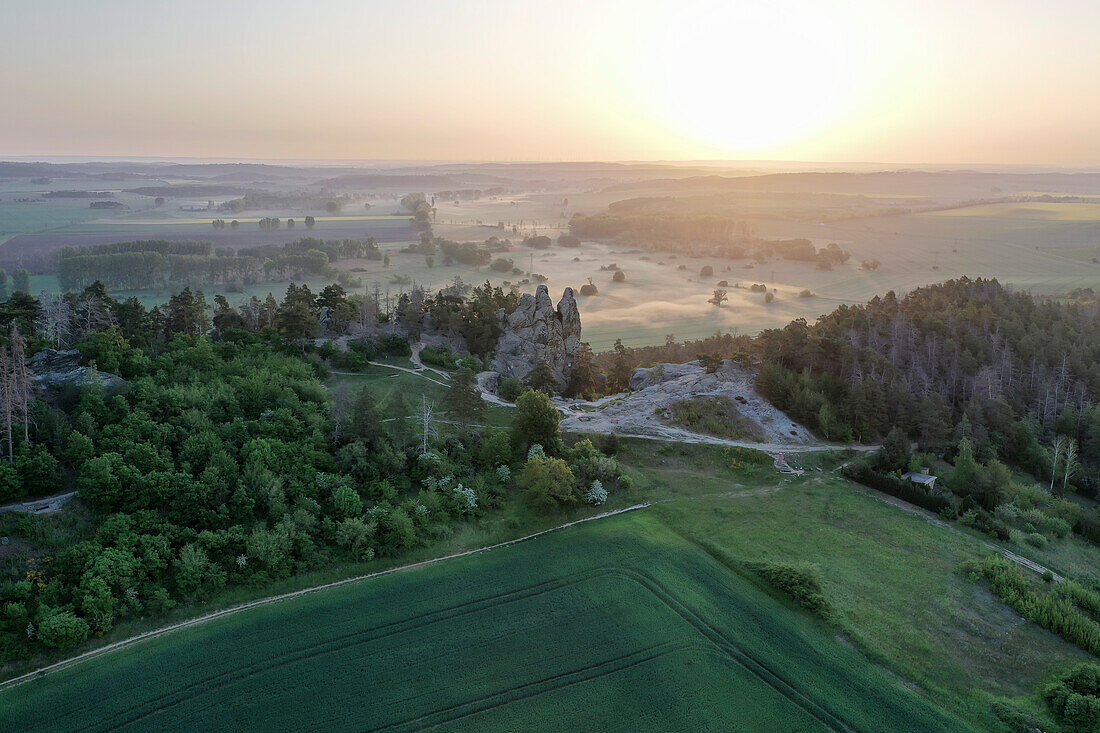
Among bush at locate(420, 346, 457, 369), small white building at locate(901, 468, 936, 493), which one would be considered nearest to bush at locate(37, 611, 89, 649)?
bush at locate(420, 346, 457, 369)

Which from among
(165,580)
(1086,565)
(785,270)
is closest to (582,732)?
(165,580)

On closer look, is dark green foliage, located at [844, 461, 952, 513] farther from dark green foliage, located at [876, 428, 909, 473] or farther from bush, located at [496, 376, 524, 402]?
bush, located at [496, 376, 524, 402]

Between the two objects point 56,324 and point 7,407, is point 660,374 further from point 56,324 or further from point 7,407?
point 56,324

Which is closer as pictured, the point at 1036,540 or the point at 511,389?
the point at 1036,540

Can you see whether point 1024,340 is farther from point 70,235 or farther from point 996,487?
point 70,235

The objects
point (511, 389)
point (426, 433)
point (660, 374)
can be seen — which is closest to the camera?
point (426, 433)

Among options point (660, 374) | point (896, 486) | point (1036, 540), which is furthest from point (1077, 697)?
point (660, 374)

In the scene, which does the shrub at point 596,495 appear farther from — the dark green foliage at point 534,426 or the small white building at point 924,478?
the small white building at point 924,478
